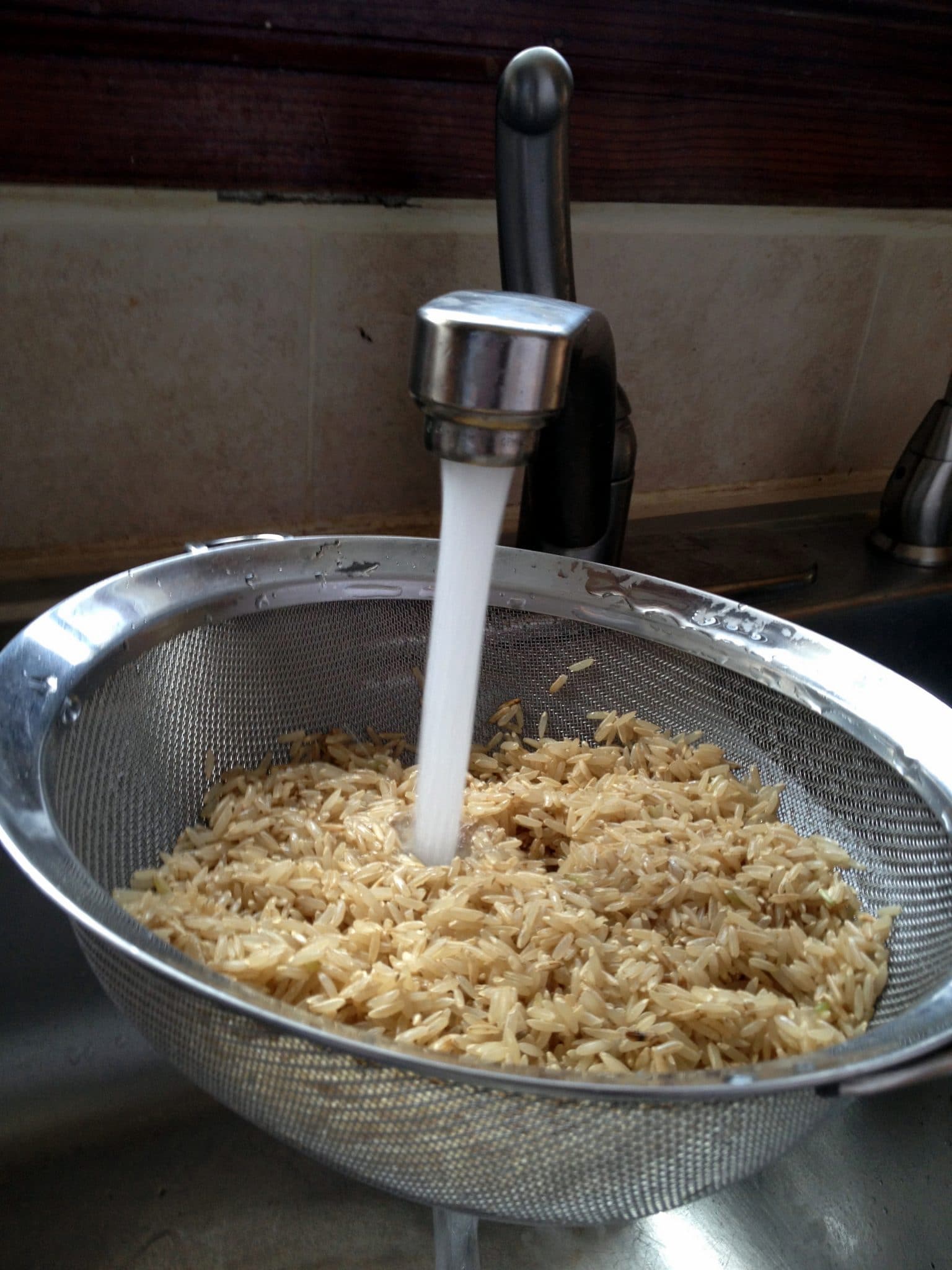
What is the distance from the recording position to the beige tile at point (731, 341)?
1.03 m

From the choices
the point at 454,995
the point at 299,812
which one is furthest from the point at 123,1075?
the point at 454,995

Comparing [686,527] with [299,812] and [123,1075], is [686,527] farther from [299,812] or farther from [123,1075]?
[123,1075]

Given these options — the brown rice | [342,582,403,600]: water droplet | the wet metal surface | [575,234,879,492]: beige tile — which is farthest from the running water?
[575,234,879,492]: beige tile

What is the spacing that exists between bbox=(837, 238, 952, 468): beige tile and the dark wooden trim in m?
0.07

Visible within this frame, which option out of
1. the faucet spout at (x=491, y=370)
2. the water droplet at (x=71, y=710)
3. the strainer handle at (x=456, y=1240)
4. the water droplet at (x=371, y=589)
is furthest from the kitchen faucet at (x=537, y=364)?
the strainer handle at (x=456, y=1240)

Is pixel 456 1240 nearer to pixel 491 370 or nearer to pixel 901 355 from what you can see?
pixel 491 370

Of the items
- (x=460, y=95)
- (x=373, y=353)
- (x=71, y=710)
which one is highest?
(x=460, y=95)

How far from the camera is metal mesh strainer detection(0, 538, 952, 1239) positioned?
418 mm

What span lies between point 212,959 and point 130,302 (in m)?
0.51

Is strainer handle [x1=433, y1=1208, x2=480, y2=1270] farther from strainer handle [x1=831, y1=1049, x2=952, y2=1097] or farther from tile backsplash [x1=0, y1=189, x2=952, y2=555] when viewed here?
tile backsplash [x1=0, y1=189, x2=952, y2=555]

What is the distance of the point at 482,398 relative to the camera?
1.56 feet

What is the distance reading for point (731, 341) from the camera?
1.12 metres

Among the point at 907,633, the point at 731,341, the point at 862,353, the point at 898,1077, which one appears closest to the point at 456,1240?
the point at 898,1077

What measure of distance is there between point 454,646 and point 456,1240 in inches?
13.1
